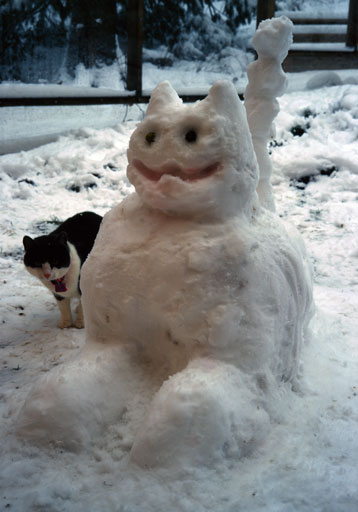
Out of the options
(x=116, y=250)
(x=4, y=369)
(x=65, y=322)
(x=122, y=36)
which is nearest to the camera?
(x=116, y=250)

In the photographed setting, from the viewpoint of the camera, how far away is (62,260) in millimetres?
2361

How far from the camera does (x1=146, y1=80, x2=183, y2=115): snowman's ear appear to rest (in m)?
1.61

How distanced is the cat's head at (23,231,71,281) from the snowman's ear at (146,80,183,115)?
90 centimetres

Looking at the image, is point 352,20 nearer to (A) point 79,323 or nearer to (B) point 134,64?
(B) point 134,64

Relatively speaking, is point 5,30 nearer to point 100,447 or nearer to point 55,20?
point 55,20

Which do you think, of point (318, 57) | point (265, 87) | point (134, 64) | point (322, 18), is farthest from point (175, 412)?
Result: point (318, 57)

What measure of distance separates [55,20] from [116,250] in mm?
2839

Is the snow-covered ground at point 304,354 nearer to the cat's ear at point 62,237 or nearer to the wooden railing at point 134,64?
the wooden railing at point 134,64

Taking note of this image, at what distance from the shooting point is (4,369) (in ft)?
6.72

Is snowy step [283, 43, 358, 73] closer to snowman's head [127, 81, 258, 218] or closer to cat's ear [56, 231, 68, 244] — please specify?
cat's ear [56, 231, 68, 244]

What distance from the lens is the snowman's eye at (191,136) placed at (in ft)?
4.98

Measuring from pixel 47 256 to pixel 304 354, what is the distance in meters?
1.06

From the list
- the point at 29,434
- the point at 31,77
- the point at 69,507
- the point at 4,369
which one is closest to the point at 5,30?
the point at 31,77

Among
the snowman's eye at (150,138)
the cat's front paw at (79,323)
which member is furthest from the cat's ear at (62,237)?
the snowman's eye at (150,138)
